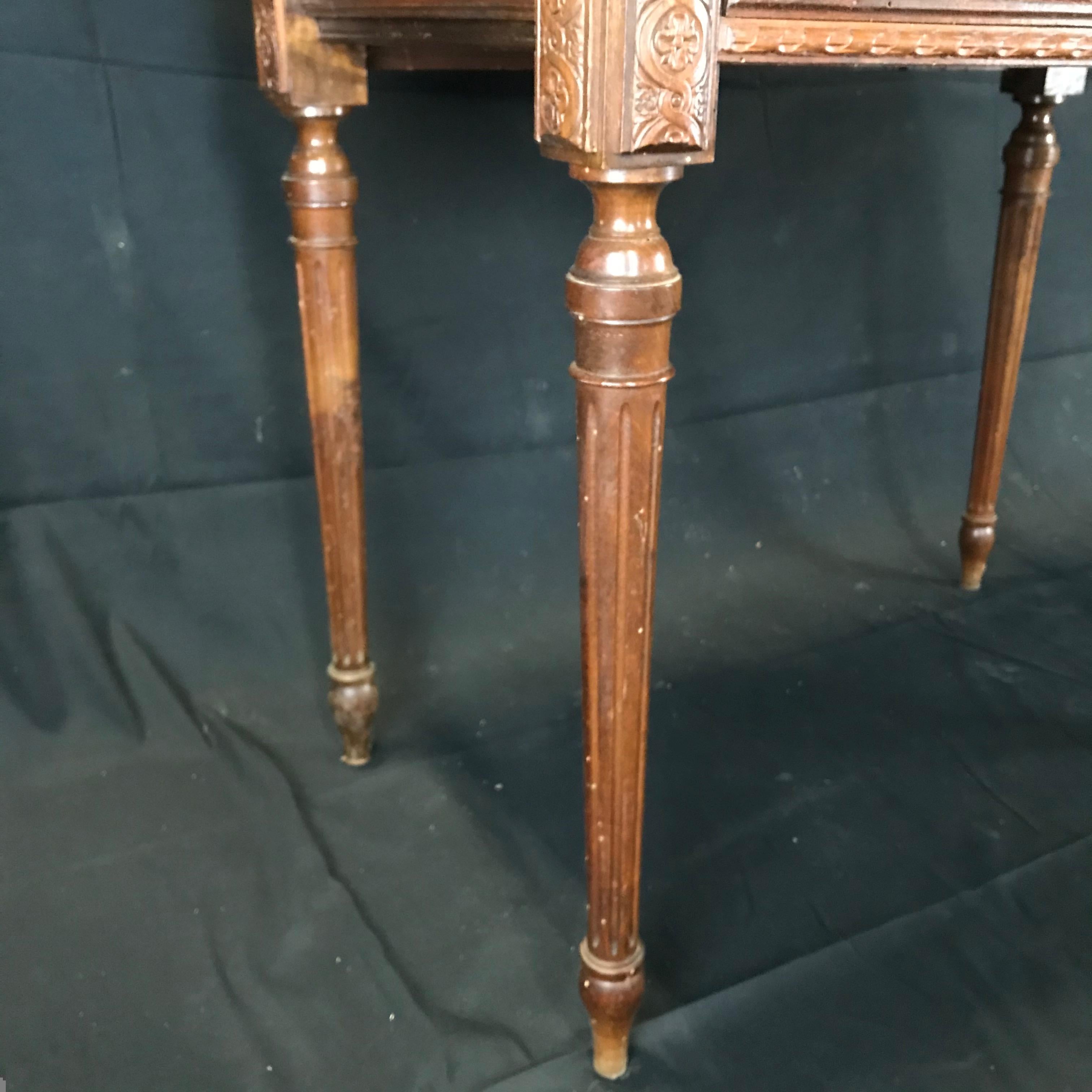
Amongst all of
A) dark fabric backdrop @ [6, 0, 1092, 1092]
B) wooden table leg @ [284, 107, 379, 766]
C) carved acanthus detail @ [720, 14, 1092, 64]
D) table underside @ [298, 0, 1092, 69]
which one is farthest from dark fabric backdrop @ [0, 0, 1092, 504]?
carved acanthus detail @ [720, 14, 1092, 64]

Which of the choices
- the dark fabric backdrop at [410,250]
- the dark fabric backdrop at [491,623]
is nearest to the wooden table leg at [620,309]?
the dark fabric backdrop at [491,623]

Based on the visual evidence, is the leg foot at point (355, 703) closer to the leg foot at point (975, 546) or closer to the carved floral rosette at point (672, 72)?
the carved floral rosette at point (672, 72)

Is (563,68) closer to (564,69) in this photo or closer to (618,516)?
(564,69)

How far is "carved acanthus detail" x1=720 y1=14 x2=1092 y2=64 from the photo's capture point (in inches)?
22.0

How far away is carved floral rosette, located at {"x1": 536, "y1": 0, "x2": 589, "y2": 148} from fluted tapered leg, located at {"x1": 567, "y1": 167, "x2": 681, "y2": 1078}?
2cm

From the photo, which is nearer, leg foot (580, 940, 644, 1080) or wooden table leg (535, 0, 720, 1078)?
wooden table leg (535, 0, 720, 1078)

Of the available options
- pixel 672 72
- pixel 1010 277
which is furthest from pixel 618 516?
pixel 1010 277

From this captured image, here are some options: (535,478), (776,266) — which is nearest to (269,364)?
(535,478)

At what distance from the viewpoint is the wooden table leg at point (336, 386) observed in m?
0.89

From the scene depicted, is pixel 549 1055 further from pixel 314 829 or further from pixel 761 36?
pixel 761 36

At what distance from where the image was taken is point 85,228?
1063 millimetres

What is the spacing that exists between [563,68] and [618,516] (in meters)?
0.22

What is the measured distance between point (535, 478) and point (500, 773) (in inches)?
16.2

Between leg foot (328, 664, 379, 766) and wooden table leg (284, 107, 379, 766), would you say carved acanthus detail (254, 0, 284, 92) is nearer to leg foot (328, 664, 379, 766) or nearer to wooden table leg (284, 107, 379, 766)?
wooden table leg (284, 107, 379, 766)
